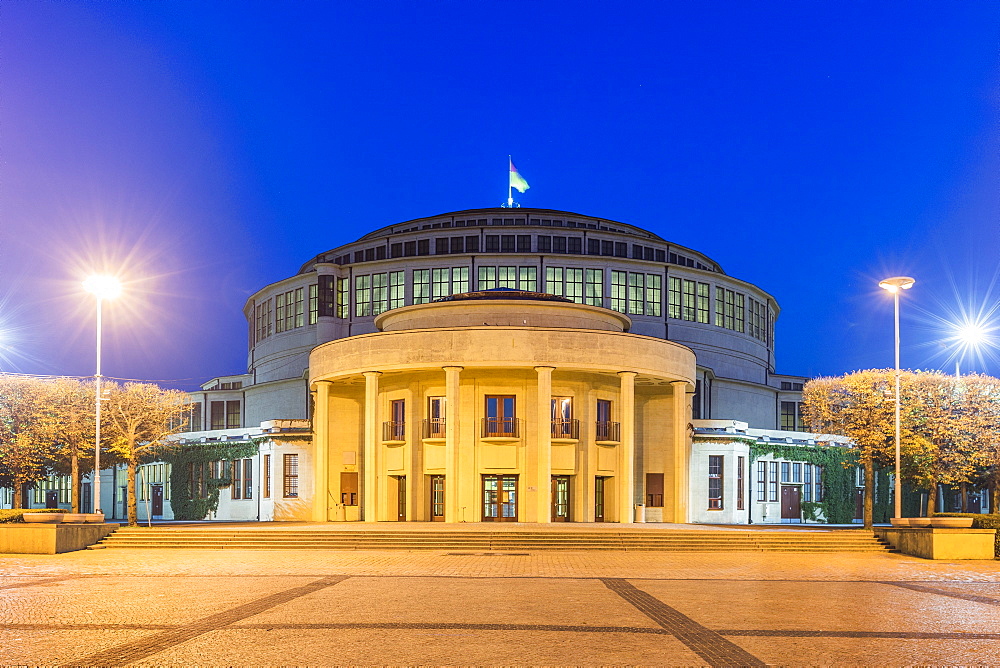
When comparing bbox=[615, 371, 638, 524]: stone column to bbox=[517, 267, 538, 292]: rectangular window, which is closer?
bbox=[615, 371, 638, 524]: stone column

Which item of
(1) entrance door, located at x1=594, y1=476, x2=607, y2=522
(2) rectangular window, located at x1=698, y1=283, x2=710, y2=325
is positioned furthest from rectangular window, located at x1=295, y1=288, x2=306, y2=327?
(1) entrance door, located at x1=594, y1=476, x2=607, y2=522

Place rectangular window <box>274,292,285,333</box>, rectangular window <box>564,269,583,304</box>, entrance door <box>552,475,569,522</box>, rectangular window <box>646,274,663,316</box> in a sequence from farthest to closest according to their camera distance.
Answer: rectangular window <box>274,292,285,333</box> → rectangular window <box>646,274,663,316</box> → rectangular window <box>564,269,583,304</box> → entrance door <box>552,475,569,522</box>

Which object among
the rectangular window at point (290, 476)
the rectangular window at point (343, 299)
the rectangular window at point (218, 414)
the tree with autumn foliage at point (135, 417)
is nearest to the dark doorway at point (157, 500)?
the rectangular window at point (218, 414)

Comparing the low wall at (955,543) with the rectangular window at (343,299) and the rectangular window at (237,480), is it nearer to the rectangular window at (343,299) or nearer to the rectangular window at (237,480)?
the rectangular window at (237,480)

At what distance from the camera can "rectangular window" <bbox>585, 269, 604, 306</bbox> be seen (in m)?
Answer: 62.8

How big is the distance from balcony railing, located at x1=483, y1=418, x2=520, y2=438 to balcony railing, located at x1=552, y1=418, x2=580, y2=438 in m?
1.82

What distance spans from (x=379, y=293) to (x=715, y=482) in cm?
2626

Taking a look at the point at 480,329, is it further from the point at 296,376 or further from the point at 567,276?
the point at 296,376

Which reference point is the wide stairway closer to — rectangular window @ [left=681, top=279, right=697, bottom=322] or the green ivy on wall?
the green ivy on wall

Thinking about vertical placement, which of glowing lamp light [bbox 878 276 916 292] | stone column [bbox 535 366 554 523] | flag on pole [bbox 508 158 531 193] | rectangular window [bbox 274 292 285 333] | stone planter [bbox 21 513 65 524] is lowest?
stone planter [bbox 21 513 65 524]

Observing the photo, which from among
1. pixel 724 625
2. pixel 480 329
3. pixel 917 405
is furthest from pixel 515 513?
pixel 724 625

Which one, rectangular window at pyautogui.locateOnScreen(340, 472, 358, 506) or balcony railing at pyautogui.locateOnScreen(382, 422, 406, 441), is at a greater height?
balcony railing at pyautogui.locateOnScreen(382, 422, 406, 441)

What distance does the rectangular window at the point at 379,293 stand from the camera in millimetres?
64656

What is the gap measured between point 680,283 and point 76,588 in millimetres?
51456
